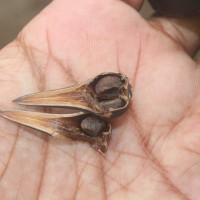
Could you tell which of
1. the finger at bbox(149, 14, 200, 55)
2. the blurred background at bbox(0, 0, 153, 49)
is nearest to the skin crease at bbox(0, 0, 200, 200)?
the finger at bbox(149, 14, 200, 55)

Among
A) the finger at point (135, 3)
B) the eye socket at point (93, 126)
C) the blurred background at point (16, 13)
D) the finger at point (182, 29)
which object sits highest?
the finger at point (135, 3)

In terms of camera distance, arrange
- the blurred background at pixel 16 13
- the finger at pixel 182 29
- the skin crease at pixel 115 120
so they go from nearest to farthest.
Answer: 1. the skin crease at pixel 115 120
2. the finger at pixel 182 29
3. the blurred background at pixel 16 13

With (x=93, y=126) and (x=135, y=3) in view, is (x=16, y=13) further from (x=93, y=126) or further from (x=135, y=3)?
(x=93, y=126)

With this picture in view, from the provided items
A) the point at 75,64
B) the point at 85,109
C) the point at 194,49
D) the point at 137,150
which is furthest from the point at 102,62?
the point at 194,49

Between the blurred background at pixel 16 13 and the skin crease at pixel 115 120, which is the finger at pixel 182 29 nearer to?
the skin crease at pixel 115 120

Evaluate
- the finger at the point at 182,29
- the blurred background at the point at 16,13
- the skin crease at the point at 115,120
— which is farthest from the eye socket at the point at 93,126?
the blurred background at the point at 16,13

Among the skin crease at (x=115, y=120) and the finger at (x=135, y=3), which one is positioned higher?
the finger at (x=135, y=3)

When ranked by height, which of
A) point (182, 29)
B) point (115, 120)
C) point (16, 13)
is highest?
point (182, 29)

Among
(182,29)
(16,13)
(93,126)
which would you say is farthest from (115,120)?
(16,13)
